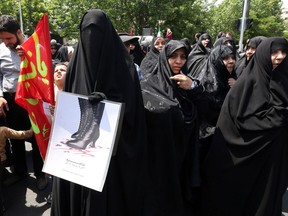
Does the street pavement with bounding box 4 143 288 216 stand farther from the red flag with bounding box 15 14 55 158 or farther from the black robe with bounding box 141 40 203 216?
the black robe with bounding box 141 40 203 216

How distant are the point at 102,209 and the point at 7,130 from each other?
5.46ft

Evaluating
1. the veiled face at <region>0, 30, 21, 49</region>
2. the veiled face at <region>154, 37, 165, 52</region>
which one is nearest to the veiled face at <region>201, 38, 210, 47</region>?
the veiled face at <region>154, 37, 165, 52</region>

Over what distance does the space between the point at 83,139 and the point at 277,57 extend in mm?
1777

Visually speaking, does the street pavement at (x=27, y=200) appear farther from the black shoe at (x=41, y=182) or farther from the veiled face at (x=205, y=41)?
the veiled face at (x=205, y=41)

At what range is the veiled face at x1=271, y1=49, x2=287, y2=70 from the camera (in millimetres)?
2388

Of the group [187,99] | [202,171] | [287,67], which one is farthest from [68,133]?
[287,67]

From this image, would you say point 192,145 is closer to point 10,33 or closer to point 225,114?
point 225,114

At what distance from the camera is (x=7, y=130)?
9.87 feet

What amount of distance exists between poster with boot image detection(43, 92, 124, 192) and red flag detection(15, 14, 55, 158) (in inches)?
40.8

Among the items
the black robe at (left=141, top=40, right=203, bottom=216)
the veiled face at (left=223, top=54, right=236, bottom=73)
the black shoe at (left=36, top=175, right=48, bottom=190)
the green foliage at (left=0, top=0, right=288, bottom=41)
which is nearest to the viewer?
the black robe at (left=141, top=40, right=203, bottom=216)

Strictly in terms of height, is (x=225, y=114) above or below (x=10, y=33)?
below

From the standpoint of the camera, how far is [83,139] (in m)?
1.58

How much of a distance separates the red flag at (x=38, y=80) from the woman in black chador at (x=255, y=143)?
158 centimetres

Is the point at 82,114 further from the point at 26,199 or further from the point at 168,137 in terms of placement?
the point at 26,199
